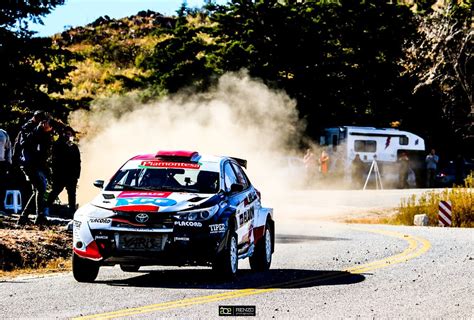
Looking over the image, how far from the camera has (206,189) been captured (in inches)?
491

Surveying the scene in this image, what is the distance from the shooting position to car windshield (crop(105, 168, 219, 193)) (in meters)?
12.5

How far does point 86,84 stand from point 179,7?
2269 centimetres

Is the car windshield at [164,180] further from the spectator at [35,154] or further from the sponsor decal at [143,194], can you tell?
the spectator at [35,154]

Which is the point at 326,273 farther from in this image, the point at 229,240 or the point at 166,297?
the point at 166,297

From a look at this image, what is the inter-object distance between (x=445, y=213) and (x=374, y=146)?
22214mm

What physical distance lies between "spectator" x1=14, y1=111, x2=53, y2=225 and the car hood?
211 inches

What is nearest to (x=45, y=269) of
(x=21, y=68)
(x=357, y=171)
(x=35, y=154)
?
(x=35, y=154)

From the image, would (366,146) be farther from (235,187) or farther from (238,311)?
(238,311)

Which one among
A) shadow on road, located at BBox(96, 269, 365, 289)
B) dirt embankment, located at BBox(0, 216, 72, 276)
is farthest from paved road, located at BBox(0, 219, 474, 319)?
dirt embankment, located at BBox(0, 216, 72, 276)

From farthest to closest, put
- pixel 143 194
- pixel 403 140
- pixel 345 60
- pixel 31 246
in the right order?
pixel 345 60 < pixel 403 140 < pixel 31 246 < pixel 143 194

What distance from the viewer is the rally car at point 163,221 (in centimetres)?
1150

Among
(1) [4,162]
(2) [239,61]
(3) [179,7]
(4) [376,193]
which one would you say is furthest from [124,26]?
(1) [4,162]

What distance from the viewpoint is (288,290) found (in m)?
11.2

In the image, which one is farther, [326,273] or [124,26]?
[124,26]
